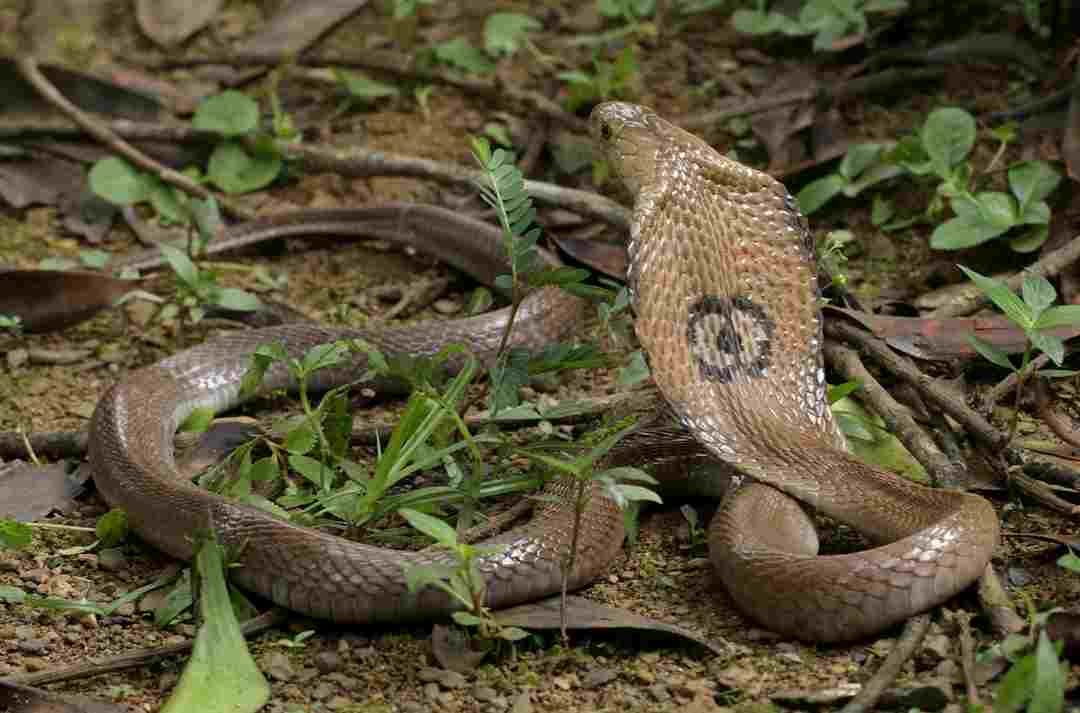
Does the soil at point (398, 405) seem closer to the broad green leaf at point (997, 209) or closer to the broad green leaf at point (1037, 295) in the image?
the broad green leaf at point (997, 209)

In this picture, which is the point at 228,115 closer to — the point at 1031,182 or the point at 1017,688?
the point at 1031,182

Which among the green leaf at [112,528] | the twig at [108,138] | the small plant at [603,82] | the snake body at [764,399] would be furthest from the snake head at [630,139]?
the twig at [108,138]

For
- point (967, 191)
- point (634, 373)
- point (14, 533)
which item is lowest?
point (14, 533)

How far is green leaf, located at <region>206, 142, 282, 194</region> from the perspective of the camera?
616 cm

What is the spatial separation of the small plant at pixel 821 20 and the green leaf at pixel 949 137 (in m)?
0.88

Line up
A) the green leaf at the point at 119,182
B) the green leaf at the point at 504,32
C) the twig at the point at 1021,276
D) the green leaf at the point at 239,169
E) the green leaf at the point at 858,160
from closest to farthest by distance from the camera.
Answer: the twig at the point at 1021,276 < the green leaf at the point at 858,160 < the green leaf at the point at 119,182 < the green leaf at the point at 239,169 < the green leaf at the point at 504,32

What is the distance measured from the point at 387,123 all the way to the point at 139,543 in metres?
2.85

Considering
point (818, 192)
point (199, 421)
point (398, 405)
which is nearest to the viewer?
point (199, 421)

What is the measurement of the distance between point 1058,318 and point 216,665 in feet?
7.34

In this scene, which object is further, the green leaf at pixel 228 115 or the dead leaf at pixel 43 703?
the green leaf at pixel 228 115

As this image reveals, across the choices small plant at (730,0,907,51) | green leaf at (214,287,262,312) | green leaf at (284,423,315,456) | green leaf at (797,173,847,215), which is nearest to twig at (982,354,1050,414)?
green leaf at (797,173,847,215)

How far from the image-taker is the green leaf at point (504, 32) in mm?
6480

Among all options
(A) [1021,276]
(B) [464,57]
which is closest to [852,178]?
(A) [1021,276]

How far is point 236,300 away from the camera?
17.5 ft
